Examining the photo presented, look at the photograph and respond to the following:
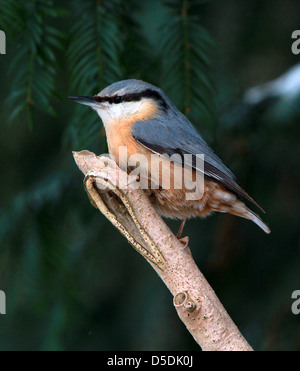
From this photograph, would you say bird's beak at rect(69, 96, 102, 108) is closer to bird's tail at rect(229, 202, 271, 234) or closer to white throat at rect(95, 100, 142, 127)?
white throat at rect(95, 100, 142, 127)

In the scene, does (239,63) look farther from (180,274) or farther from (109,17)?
(180,274)

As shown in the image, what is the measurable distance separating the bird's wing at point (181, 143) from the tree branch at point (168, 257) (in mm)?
536

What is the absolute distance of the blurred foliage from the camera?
2.21 metres

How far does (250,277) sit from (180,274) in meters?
1.10

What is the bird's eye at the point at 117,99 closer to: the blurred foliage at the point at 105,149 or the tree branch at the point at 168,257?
the blurred foliage at the point at 105,149

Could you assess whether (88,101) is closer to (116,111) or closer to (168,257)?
(116,111)

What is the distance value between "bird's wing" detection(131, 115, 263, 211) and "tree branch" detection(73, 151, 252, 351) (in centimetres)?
54

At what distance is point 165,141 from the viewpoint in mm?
2289

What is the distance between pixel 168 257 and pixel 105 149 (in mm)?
794

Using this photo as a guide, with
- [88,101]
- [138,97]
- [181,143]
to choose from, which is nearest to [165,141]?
[181,143]

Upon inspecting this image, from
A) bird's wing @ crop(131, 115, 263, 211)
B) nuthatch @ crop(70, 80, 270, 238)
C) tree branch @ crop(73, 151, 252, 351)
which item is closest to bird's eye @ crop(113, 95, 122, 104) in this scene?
nuthatch @ crop(70, 80, 270, 238)

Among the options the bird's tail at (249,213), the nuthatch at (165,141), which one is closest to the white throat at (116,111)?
the nuthatch at (165,141)

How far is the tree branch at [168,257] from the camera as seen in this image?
156 cm
